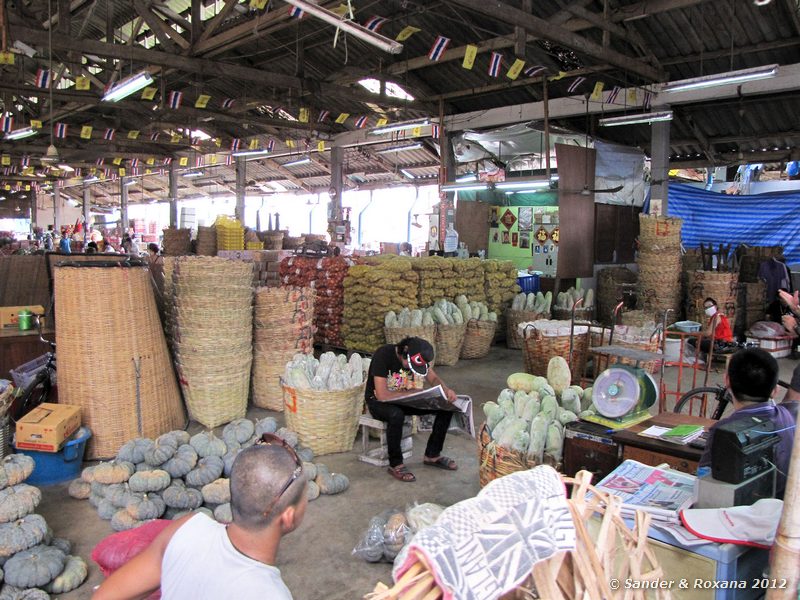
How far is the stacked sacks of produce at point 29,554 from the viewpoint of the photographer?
9.91 ft

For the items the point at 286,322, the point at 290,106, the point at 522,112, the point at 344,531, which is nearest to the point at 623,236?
the point at 522,112

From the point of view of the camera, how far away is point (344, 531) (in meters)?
3.84

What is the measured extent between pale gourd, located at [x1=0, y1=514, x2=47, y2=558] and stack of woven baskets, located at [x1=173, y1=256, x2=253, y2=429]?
2210mm

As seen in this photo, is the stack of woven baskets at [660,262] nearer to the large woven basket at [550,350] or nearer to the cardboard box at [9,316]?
the large woven basket at [550,350]

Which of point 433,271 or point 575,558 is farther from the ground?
point 433,271

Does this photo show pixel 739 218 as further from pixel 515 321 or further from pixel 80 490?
pixel 80 490

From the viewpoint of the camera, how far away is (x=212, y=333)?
542 cm

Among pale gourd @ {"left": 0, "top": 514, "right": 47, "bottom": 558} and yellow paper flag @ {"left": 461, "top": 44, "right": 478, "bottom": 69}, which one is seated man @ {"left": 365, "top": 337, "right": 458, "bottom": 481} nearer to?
pale gourd @ {"left": 0, "top": 514, "right": 47, "bottom": 558}

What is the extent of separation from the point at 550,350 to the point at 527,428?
10.5ft

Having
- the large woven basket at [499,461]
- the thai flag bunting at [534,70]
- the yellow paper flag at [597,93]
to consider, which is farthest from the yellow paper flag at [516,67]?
the large woven basket at [499,461]

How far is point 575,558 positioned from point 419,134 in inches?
523

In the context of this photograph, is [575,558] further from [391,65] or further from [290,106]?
[290,106]

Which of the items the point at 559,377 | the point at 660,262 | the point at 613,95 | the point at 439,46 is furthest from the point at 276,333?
the point at 613,95

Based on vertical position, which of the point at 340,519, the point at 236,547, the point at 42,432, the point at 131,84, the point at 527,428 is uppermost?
the point at 131,84
